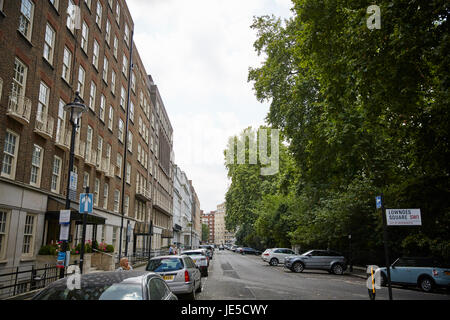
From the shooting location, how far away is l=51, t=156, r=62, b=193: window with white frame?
59.5 ft

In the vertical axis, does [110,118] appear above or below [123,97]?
below

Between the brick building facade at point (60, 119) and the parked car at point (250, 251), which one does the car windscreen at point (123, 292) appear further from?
the parked car at point (250, 251)

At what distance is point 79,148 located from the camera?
70.1 ft

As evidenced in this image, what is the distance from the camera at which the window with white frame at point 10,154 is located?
552 inches

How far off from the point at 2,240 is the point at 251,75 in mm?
20248

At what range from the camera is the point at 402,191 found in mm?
13758

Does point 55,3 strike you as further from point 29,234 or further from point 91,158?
point 29,234

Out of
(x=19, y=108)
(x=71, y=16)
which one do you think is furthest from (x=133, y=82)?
(x=19, y=108)

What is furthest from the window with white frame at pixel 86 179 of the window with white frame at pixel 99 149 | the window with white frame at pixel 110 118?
the window with white frame at pixel 110 118

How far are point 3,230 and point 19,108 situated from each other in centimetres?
487

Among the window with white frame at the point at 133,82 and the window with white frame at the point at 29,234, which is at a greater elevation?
the window with white frame at the point at 133,82

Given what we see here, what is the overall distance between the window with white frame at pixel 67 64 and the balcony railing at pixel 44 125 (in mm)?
3278

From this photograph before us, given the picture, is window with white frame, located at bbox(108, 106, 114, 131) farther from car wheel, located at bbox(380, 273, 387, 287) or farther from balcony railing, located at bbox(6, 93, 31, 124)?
car wheel, located at bbox(380, 273, 387, 287)

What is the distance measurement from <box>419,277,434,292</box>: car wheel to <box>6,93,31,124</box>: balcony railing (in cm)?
1829
